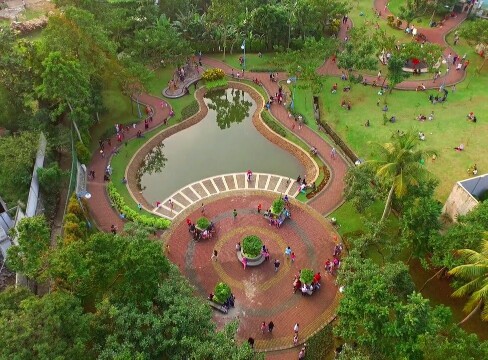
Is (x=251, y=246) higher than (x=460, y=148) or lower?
lower

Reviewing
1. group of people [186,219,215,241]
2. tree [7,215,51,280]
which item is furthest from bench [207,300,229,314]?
tree [7,215,51,280]

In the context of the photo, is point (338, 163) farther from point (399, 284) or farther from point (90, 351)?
point (90, 351)

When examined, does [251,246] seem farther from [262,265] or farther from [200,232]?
[200,232]

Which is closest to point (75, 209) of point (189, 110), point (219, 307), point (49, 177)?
point (49, 177)

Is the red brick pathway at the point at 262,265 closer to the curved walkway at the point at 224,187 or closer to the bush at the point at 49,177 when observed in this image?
the curved walkway at the point at 224,187

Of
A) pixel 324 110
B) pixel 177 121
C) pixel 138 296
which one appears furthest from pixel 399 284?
pixel 177 121

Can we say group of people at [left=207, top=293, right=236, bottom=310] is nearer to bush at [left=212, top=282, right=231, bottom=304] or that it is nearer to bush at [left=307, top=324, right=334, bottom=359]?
bush at [left=212, top=282, right=231, bottom=304]
